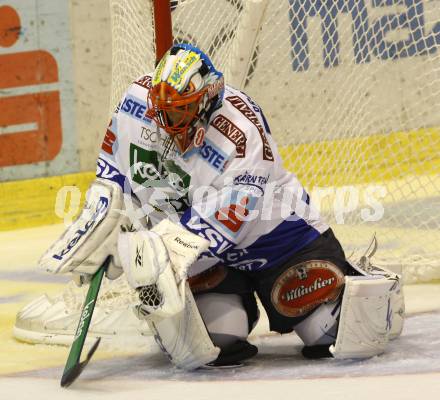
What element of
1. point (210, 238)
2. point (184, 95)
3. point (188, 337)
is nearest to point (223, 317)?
point (188, 337)

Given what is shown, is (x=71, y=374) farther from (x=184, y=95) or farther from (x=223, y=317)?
(x=184, y=95)

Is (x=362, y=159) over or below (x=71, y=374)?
over

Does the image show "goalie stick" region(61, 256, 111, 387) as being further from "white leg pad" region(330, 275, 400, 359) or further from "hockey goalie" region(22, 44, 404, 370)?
"white leg pad" region(330, 275, 400, 359)

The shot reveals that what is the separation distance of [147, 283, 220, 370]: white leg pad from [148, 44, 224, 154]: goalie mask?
43 cm

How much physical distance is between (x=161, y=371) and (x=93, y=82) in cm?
401

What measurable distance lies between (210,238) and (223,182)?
16cm

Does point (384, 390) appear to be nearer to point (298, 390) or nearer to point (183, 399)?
point (298, 390)

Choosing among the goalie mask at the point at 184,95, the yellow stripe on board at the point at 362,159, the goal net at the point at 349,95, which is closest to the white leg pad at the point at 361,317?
the goalie mask at the point at 184,95

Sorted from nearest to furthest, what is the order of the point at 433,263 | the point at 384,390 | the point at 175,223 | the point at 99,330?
the point at 384,390 → the point at 175,223 → the point at 99,330 → the point at 433,263

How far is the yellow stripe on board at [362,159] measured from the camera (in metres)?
5.44

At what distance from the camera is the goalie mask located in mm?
3188

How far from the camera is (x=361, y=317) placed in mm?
3285

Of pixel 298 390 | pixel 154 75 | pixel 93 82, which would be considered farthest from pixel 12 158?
pixel 298 390

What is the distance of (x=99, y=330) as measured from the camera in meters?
3.89
